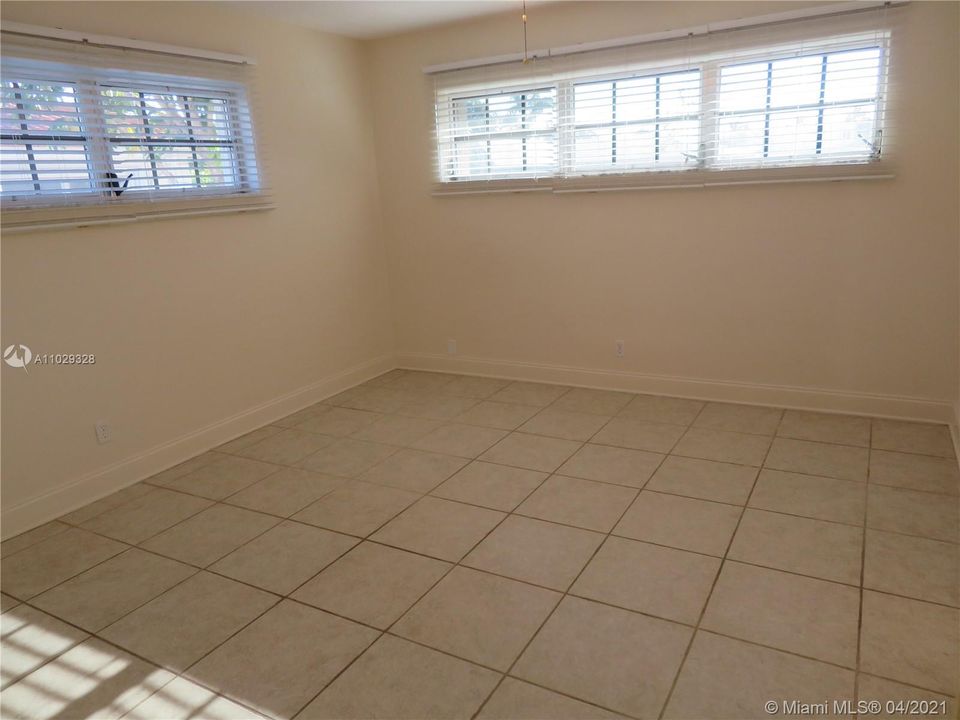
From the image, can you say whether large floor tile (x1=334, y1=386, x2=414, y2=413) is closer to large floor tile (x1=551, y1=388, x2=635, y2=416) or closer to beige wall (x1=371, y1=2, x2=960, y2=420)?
beige wall (x1=371, y1=2, x2=960, y2=420)

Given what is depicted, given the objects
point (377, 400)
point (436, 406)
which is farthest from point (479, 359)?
point (377, 400)

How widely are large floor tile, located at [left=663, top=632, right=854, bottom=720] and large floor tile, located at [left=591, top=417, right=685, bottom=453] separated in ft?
5.02

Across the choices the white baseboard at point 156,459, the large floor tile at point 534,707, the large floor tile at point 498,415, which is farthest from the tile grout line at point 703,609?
the white baseboard at point 156,459

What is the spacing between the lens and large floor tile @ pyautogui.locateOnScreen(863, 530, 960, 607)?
221 centimetres

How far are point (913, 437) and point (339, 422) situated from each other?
3169 mm

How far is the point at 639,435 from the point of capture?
3.66m

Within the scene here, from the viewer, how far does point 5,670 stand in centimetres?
210

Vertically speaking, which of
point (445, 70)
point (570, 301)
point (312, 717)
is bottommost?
point (312, 717)

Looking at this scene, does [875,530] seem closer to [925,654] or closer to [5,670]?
[925,654]

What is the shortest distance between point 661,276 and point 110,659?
133 inches

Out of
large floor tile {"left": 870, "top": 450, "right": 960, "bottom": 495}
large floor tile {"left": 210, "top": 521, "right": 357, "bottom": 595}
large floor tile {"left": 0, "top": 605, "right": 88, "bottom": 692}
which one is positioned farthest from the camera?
large floor tile {"left": 870, "top": 450, "right": 960, "bottom": 495}

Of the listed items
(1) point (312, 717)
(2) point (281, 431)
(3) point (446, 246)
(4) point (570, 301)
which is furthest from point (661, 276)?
(1) point (312, 717)

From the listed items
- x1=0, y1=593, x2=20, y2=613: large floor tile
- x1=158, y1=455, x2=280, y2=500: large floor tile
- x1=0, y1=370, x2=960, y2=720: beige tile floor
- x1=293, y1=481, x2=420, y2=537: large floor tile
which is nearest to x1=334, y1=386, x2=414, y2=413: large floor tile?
x1=0, y1=370, x2=960, y2=720: beige tile floor

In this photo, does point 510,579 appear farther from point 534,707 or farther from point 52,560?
point 52,560
